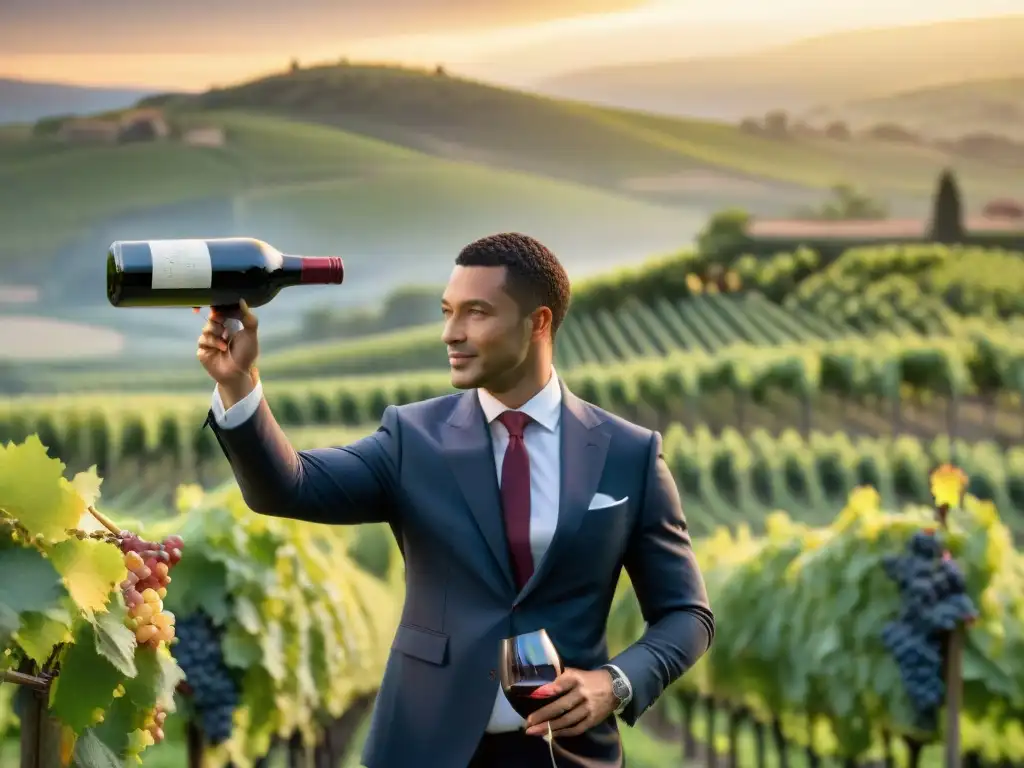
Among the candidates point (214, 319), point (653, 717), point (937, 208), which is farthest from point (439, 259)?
point (214, 319)

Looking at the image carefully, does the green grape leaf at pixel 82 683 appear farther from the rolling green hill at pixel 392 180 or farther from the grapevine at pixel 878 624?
the rolling green hill at pixel 392 180

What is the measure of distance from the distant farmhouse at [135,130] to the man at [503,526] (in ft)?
25.6

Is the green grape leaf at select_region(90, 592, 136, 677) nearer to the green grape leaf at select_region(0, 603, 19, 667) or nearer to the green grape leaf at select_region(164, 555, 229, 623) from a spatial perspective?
the green grape leaf at select_region(0, 603, 19, 667)

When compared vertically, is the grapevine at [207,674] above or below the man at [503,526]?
below

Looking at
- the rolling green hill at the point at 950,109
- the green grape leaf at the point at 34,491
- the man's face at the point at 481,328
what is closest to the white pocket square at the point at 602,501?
the man's face at the point at 481,328

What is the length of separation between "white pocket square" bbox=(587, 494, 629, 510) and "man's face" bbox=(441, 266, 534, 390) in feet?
0.52

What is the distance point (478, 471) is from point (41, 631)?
0.53 m

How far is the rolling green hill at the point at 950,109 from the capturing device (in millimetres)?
9555

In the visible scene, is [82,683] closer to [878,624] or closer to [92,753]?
[92,753]

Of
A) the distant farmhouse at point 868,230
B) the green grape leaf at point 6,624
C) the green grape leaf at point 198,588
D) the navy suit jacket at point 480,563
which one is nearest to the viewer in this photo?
the green grape leaf at point 6,624

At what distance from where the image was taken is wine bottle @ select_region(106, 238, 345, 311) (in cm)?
144

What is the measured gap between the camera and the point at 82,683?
1329mm

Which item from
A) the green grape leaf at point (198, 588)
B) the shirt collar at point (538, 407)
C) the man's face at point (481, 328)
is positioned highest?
the man's face at point (481, 328)

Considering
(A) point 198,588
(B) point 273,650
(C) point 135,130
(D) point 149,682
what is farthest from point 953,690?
(C) point 135,130
